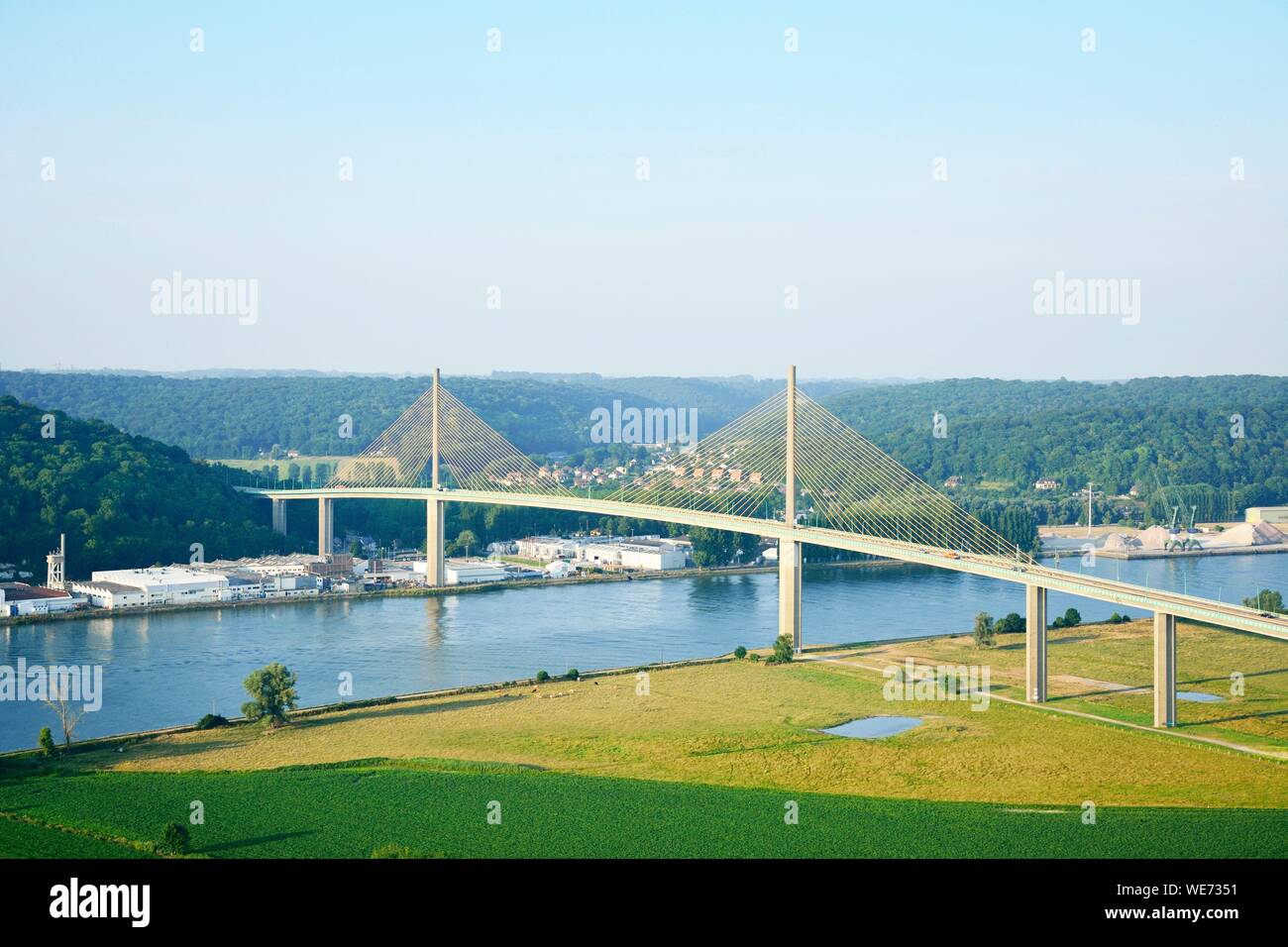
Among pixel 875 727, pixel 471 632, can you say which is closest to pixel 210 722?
pixel 471 632

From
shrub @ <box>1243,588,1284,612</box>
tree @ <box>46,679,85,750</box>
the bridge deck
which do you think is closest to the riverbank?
the bridge deck

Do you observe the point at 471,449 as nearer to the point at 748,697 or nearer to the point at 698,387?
the point at 748,697

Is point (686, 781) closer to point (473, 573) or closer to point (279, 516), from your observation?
point (473, 573)

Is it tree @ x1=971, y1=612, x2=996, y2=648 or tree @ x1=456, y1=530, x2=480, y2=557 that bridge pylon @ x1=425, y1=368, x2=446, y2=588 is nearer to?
tree @ x1=456, y1=530, x2=480, y2=557

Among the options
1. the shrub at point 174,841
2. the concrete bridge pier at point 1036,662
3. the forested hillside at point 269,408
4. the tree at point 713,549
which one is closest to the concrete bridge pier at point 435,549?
the tree at point 713,549

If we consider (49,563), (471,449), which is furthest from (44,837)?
(471,449)
